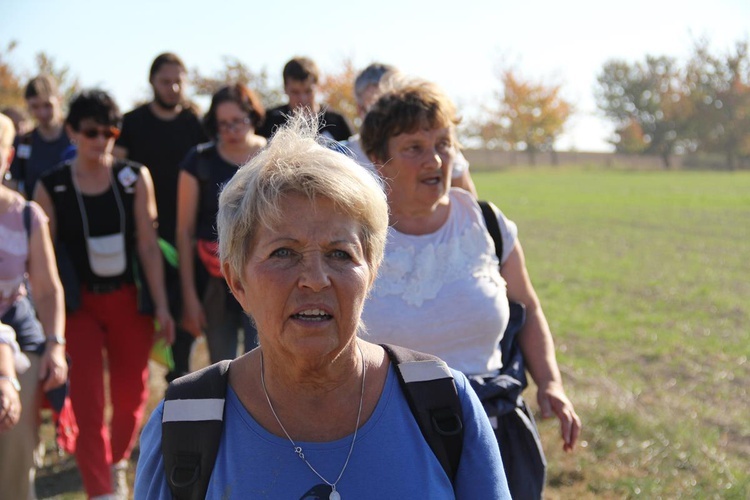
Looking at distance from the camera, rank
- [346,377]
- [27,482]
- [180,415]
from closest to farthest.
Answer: [180,415] < [346,377] < [27,482]

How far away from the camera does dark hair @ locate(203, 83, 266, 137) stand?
536 centimetres

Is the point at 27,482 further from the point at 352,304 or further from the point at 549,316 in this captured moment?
the point at 549,316

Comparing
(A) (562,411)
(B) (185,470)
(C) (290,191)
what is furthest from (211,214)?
(B) (185,470)

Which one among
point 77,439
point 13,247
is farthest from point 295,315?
point 77,439

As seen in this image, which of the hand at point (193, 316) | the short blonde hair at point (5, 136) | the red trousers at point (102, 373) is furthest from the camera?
the hand at point (193, 316)

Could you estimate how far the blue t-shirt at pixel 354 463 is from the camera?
2018mm

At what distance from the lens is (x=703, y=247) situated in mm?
16875

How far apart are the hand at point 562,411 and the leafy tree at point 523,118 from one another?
68.0 meters

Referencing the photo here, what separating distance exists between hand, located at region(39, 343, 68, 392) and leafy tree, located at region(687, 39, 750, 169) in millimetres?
70865

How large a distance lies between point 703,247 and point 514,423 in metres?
14.9

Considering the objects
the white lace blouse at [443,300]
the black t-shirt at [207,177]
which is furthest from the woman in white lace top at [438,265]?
the black t-shirt at [207,177]

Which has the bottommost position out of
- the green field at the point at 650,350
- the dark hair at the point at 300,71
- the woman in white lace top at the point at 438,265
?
the green field at the point at 650,350

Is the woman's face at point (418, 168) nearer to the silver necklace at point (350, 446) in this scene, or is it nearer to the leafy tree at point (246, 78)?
the silver necklace at point (350, 446)

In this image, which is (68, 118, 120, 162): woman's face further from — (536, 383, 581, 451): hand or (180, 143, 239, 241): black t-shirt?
(536, 383, 581, 451): hand
